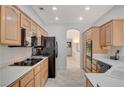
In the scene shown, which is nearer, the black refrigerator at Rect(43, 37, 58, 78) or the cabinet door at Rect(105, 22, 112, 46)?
the cabinet door at Rect(105, 22, 112, 46)

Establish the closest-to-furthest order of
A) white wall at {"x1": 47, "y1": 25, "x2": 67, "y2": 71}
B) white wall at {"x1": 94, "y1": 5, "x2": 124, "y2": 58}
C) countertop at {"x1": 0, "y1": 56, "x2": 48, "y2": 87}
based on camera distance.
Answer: countertop at {"x1": 0, "y1": 56, "x2": 48, "y2": 87}
white wall at {"x1": 94, "y1": 5, "x2": 124, "y2": 58}
white wall at {"x1": 47, "y1": 25, "x2": 67, "y2": 71}

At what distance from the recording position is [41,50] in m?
6.01

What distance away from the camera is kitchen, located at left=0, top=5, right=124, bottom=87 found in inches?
72.8

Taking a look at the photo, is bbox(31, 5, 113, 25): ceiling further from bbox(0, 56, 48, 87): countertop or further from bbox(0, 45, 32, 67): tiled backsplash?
bbox(0, 56, 48, 87): countertop

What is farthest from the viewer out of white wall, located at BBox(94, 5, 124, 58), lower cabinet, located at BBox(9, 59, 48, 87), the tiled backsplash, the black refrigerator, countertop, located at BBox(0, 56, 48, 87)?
the black refrigerator

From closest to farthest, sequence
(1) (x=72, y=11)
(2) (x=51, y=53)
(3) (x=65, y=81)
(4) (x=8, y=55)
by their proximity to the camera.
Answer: (4) (x=8, y=55)
(3) (x=65, y=81)
(1) (x=72, y=11)
(2) (x=51, y=53)

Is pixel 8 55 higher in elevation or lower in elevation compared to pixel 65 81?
higher

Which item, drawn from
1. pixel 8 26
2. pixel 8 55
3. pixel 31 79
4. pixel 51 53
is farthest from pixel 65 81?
pixel 8 26

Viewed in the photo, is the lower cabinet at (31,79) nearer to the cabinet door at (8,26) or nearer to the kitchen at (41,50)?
the kitchen at (41,50)

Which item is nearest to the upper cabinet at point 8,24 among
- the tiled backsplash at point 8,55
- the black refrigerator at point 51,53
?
the tiled backsplash at point 8,55

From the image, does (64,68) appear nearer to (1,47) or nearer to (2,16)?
(1,47)

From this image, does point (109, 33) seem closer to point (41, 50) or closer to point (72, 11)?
point (72, 11)

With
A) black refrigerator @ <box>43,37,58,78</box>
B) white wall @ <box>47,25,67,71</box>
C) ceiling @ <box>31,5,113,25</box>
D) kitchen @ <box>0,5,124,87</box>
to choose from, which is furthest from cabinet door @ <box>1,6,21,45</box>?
white wall @ <box>47,25,67,71</box>

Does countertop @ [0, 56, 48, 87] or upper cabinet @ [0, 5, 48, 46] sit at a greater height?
upper cabinet @ [0, 5, 48, 46]
